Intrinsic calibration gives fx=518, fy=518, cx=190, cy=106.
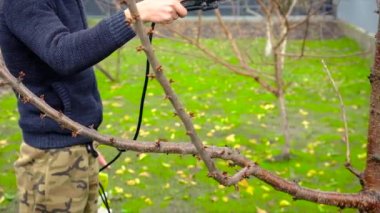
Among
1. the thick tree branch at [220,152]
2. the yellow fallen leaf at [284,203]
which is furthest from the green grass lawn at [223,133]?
the thick tree branch at [220,152]

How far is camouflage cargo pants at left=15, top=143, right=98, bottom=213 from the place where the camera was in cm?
200

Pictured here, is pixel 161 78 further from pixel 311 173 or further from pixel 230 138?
pixel 230 138

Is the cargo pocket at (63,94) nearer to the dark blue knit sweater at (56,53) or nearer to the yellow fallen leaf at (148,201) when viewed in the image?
the dark blue knit sweater at (56,53)

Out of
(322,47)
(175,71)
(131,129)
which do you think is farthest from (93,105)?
(322,47)

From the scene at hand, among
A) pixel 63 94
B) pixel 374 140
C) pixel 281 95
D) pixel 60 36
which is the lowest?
pixel 281 95

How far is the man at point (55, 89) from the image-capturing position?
160 centimetres

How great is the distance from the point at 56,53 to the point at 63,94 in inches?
13.7

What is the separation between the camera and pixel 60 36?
1.62 m

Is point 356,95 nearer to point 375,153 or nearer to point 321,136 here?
point 321,136

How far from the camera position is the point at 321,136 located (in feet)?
20.1

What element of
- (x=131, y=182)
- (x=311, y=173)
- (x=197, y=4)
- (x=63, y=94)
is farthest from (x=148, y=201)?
(x=197, y=4)

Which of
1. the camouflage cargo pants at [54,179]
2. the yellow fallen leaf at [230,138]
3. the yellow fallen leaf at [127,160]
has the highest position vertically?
the camouflage cargo pants at [54,179]

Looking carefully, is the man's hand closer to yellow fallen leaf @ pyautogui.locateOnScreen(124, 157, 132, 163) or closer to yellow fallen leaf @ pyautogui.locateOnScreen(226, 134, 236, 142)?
yellow fallen leaf @ pyautogui.locateOnScreen(124, 157, 132, 163)

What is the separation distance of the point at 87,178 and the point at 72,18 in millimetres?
637
